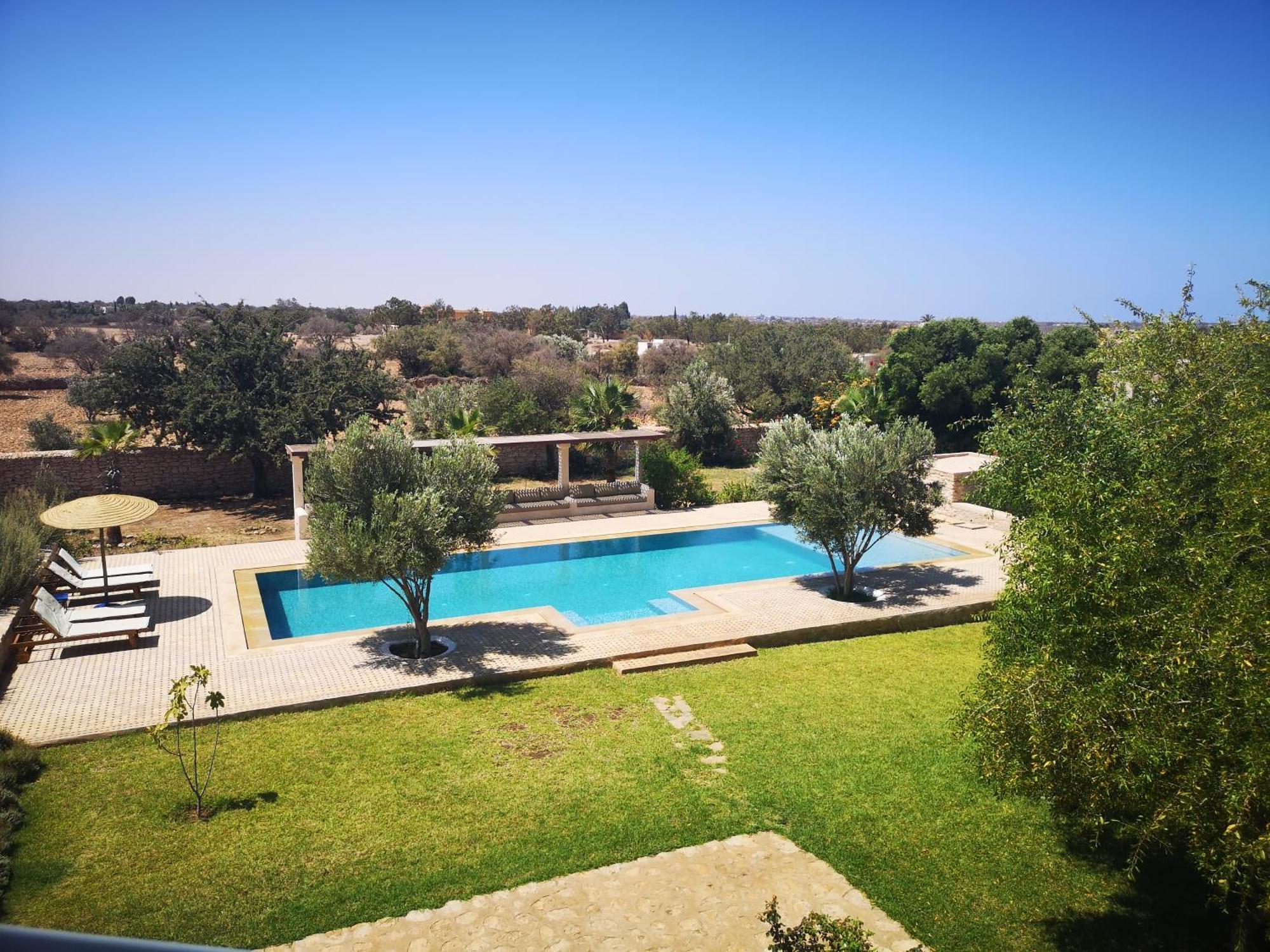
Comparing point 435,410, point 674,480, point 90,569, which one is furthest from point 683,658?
point 435,410

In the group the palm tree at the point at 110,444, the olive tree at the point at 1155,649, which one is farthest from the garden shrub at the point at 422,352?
the olive tree at the point at 1155,649

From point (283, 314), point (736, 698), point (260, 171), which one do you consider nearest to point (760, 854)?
point (736, 698)

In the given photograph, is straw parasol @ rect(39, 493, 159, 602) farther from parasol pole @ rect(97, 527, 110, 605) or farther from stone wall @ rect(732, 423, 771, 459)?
stone wall @ rect(732, 423, 771, 459)

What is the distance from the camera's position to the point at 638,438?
2291cm

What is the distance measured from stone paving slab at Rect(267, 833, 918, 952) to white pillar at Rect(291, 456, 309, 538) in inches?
518

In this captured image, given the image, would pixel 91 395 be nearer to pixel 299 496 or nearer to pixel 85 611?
pixel 299 496

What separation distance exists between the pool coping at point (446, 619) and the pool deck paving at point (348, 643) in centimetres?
4

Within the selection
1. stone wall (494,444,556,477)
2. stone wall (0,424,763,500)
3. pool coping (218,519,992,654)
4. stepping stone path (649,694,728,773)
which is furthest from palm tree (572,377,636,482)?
stepping stone path (649,694,728,773)

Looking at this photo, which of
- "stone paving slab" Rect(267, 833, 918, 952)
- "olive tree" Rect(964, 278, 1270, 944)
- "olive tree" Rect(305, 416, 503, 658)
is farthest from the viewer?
"olive tree" Rect(305, 416, 503, 658)

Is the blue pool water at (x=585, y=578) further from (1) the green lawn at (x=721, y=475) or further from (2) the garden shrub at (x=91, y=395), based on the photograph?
(2) the garden shrub at (x=91, y=395)

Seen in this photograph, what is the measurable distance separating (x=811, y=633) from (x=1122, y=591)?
8.51m

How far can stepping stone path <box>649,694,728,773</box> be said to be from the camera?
376 inches

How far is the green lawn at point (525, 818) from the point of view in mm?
6906

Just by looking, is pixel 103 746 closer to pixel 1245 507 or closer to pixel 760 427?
pixel 1245 507
